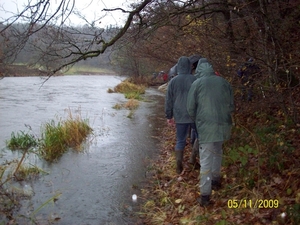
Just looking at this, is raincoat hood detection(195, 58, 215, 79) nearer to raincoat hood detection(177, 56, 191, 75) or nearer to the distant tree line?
the distant tree line

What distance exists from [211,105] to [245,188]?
1299 millimetres

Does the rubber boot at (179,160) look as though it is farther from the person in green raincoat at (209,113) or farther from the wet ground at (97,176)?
the person in green raincoat at (209,113)

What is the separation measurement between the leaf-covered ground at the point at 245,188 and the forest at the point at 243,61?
0.05 feet

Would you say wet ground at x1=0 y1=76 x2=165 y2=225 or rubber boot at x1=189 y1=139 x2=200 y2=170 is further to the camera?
rubber boot at x1=189 y1=139 x2=200 y2=170

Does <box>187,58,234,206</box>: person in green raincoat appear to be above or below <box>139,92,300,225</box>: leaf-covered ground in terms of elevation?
above

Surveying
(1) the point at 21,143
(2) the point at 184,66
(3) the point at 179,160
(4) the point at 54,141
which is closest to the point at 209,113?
(2) the point at 184,66

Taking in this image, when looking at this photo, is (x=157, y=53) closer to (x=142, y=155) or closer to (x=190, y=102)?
(x=142, y=155)

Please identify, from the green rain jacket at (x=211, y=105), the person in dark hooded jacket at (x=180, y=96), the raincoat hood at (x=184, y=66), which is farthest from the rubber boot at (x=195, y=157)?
the green rain jacket at (x=211, y=105)

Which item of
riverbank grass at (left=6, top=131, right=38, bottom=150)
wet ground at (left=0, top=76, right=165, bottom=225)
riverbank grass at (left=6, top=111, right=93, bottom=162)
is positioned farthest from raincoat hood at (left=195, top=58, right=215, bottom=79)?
riverbank grass at (left=6, top=131, right=38, bottom=150)

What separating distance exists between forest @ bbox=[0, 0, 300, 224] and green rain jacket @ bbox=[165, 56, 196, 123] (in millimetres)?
944

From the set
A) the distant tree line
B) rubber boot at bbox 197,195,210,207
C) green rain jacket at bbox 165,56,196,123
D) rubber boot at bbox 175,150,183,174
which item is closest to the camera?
rubber boot at bbox 197,195,210,207

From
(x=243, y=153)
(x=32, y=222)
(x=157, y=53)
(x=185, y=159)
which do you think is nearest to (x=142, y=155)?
(x=185, y=159)
